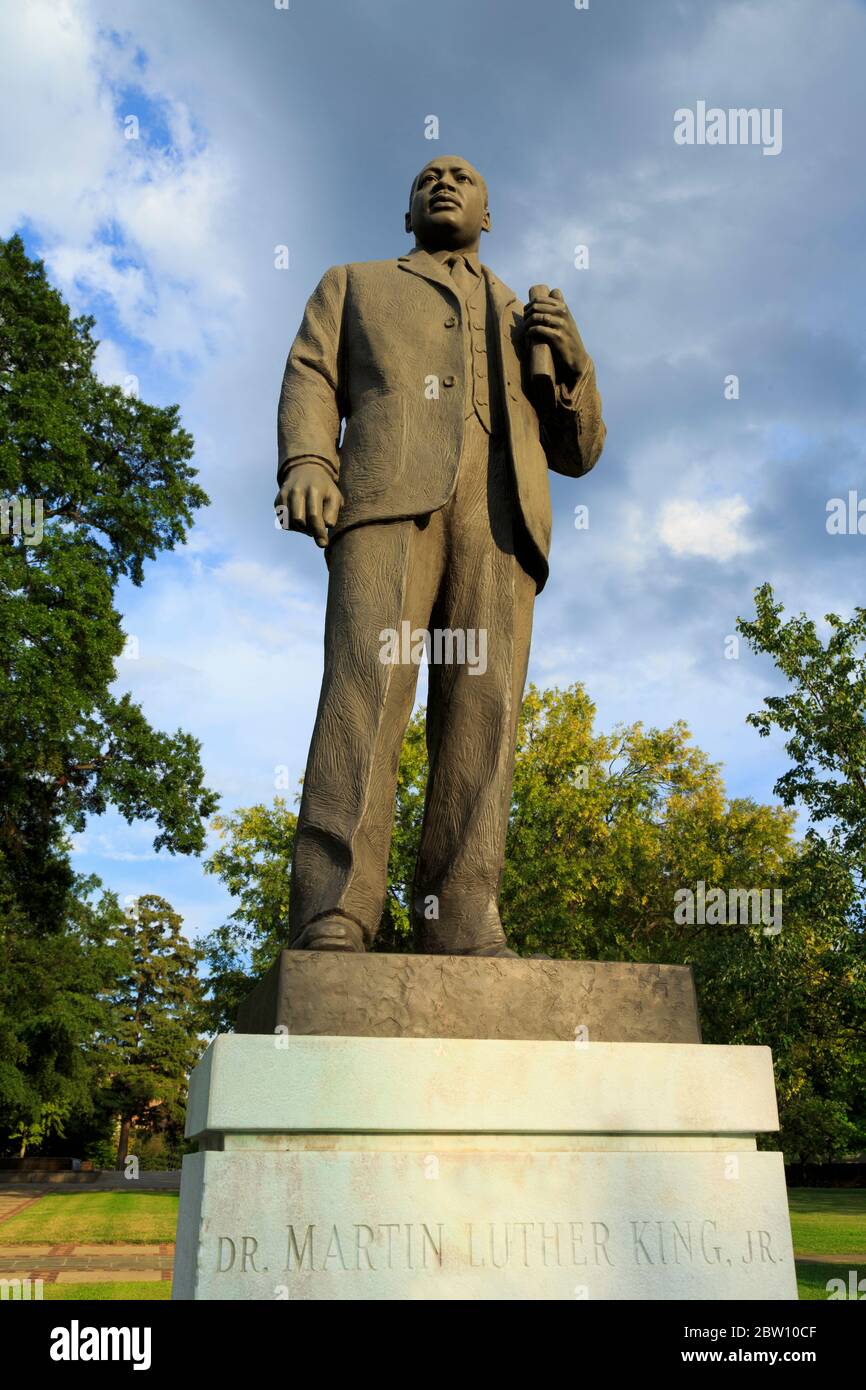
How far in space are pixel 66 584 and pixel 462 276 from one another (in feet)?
47.9

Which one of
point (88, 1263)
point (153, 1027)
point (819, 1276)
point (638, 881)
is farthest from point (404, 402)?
point (153, 1027)

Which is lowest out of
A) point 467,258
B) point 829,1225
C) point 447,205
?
point 829,1225

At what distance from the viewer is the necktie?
189 inches

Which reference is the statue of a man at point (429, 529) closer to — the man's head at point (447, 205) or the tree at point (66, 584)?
the man's head at point (447, 205)

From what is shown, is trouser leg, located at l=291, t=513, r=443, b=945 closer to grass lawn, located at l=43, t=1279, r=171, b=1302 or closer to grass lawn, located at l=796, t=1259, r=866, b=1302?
grass lawn, located at l=43, t=1279, r=171, b=1302

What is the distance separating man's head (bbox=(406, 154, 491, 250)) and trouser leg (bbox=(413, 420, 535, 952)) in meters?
1.03

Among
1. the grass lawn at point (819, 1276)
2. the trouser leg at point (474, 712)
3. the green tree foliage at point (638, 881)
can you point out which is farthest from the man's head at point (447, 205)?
the green tree foliage at point (638, 881)

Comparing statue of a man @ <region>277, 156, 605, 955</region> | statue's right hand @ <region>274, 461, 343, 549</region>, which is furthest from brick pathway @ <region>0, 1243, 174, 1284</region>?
statue's right hand @ <region>274, 461, 343, 549</region>

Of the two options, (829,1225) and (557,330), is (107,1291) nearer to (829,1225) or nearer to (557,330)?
(557,330)

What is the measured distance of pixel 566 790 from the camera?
82.3 feet

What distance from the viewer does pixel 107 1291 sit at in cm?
954

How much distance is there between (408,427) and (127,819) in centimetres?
1698

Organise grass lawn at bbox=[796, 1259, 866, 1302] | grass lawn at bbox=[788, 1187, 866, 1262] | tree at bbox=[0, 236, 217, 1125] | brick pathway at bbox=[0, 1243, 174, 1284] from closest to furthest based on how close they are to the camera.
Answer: grass lawn at bbox=[796, 1259, 866, 1302]
brick pathway at bbox=[0, 1243, 174, 1284]
grass lawn at bbox=[788, 1187, 866, 1262]
tree at bbox=[0, 236, 217, 1125]
